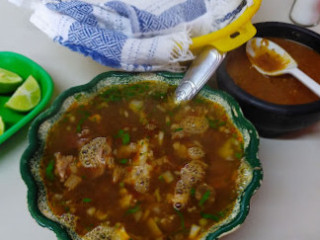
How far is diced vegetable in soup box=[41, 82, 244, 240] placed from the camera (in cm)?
87

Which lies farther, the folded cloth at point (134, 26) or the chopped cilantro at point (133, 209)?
the folded cloth at point (134, 26)

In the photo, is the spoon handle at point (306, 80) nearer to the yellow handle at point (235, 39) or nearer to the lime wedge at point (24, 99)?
the yellow handle at point (235, 39)

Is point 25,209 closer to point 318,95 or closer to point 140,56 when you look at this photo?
point 140,56

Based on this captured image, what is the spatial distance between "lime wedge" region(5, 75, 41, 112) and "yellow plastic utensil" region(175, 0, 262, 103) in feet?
1.40

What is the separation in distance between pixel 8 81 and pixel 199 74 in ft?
1.93

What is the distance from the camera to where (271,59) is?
113 centimetres

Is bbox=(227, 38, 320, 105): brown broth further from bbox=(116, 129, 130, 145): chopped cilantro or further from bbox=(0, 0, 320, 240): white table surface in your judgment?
bbox=(116, 129, 130, 145): chopped cilantro

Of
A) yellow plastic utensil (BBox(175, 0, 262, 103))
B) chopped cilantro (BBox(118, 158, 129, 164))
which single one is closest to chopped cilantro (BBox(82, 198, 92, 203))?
chopped cilantro (BBox(118, 158, 129, 164))

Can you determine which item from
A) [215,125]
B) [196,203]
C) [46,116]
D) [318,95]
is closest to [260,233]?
[196,203]

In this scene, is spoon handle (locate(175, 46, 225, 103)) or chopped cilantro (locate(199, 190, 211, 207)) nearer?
chopped cilantro (locate(199, 190, 211, 207))

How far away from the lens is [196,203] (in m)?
0.90

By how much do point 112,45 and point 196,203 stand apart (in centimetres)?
50

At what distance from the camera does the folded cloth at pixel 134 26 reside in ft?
3.51

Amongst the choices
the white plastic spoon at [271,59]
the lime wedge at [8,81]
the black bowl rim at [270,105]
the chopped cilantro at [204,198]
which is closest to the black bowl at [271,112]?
the black bowl rim at [270,105]
